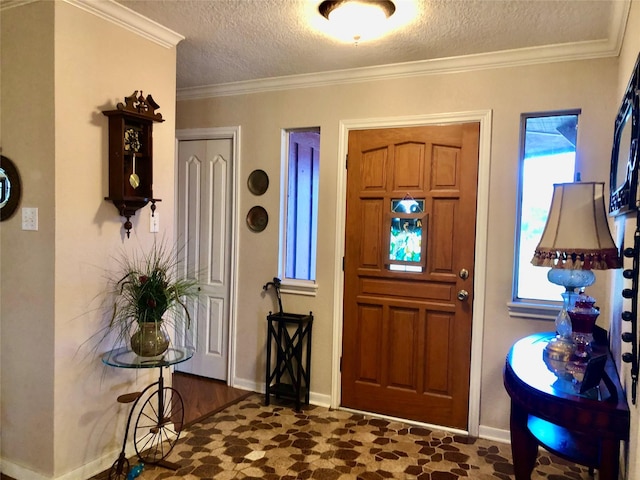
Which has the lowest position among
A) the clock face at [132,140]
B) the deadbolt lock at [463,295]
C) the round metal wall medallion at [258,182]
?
the deadbolt lock at [463,295]

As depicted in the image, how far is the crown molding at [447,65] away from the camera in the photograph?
2551 millimetres

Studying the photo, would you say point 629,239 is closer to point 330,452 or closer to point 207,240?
point 330,452

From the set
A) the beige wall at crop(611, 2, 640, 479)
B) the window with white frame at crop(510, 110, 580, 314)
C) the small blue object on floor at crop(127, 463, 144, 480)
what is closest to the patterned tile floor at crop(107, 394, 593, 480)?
the small blue object on floor at crop(127, 463, 144, 480)

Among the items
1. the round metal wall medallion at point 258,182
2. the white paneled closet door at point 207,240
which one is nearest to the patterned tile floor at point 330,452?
the white paneled closet door at point 207,240

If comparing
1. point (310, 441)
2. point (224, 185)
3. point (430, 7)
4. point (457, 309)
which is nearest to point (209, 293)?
point (224, 185)

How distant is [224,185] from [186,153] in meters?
0.48

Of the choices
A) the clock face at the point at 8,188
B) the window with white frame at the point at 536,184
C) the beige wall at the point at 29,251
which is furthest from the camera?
the window with white frame at the point at 536,184

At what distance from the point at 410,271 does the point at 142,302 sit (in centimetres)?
171

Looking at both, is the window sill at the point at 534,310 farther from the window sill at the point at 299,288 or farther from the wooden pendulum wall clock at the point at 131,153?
the wooden pendulum wall clock at the point at 131,153

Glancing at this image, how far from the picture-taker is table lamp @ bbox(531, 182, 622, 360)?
5.62 feet

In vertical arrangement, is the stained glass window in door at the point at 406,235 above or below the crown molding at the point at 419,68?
below

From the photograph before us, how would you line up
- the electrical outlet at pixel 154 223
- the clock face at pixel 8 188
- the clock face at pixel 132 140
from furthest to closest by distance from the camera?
the electrical outlet at pixel 154 223, the clock face at pixel 132 140, the clock face at pixel 8 188

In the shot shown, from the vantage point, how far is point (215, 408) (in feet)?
10.7

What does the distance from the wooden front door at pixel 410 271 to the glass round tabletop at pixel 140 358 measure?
50.6 inches
